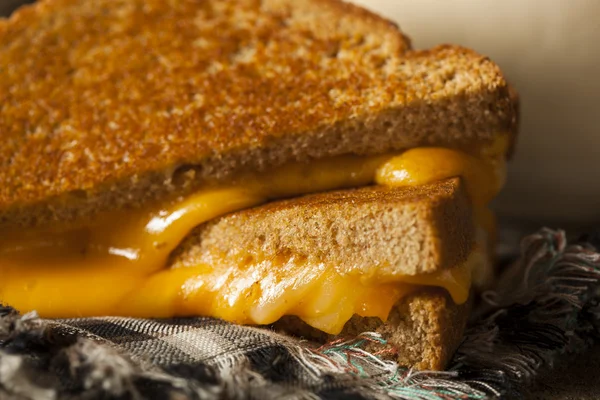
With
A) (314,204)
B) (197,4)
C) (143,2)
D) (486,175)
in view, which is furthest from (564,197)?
(143,2)

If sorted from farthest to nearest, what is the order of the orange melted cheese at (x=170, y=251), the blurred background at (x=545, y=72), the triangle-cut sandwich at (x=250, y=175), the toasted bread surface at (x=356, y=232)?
the blurred background at (x=545, y=72), the orange melted cheese at (x=170, y=251), the triangle-cut sandwich at (x=250, y=175), the toasted bread surface at (x=356, y=232)

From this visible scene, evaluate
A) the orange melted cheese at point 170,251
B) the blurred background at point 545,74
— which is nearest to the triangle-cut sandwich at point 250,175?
the orange melted cheese at point 170,251

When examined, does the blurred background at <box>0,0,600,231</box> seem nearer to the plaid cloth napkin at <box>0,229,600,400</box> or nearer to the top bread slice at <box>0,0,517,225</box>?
the top bread slice at <box>0,0,517,225</box>

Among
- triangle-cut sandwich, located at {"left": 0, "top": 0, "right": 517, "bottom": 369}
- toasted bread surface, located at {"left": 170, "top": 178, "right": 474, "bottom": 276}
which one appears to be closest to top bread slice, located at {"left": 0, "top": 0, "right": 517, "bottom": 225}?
triangle-cut sandwich, located at {"left": 0, "top": 0, "right": 517, "bottom": 369}

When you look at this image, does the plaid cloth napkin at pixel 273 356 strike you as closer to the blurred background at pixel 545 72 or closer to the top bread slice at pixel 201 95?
the top bread slice at pixel 201 95

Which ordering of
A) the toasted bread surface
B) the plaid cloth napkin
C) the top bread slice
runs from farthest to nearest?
the top bread slice → the toasted bread surface → the plaid cloth napkin

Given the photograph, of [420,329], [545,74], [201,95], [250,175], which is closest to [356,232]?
[420,329]

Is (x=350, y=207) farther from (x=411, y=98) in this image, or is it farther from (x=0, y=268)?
(x=0, y=268)
